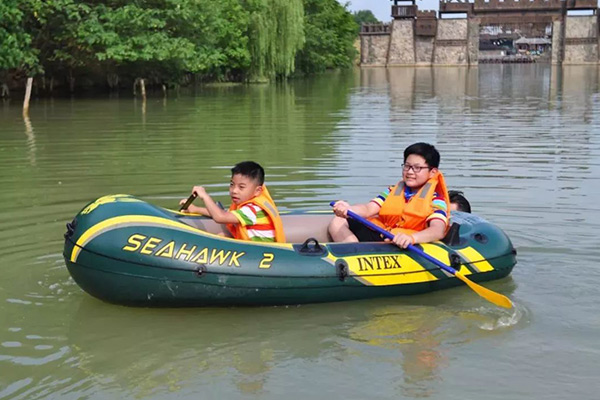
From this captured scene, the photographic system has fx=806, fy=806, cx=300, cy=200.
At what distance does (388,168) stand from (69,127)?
763cm

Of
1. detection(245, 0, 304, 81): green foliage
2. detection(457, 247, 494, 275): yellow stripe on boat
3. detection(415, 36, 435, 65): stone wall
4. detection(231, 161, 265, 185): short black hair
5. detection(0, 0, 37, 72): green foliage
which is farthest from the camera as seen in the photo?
detection(415, 36, 435, 65): stone wall

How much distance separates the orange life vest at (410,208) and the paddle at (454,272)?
A: 0.92ft

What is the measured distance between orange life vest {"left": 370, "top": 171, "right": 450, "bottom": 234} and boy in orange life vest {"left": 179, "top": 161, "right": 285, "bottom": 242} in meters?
0.87

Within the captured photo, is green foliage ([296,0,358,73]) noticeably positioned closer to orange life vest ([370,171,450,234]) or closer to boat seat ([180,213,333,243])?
boat seat ([180,213,333,243])

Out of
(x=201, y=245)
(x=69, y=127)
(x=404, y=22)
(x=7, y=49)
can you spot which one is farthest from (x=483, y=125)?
(x=404, y=22)

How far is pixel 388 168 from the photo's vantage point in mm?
10352

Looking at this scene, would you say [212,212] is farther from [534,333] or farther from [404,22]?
[404,22]

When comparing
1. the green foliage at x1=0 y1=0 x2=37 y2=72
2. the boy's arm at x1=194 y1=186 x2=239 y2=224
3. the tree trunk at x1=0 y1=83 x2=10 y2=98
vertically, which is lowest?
the boy's arm at x1=194 y1=186 x2=239 y2=224

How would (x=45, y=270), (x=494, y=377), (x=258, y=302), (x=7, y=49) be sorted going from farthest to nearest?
(x=7, y=49)
(x=45, y=270)
(x=258, y=302)
(x=494, y=377)

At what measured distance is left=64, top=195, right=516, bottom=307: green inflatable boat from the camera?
4855 millimetres

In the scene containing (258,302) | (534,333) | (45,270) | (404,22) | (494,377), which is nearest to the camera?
(494,377)

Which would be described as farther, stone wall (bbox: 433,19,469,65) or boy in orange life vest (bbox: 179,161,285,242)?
stone wall (bbox: 433,19,469,65)

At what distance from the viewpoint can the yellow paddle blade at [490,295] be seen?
5180mm

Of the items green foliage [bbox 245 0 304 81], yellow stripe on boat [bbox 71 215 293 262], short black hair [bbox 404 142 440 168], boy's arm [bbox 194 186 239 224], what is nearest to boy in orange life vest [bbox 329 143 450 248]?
short black hair [bbox 404 142 440 168]
